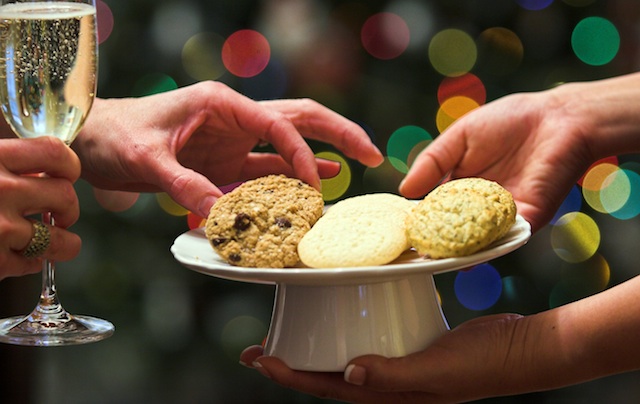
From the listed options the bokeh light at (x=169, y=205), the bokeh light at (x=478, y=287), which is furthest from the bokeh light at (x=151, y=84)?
the bokeh light at (x=478, y=287)

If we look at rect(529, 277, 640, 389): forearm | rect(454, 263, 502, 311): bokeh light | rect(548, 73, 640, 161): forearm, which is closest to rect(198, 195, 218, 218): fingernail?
rect(529, 277, 640, 389): forearm

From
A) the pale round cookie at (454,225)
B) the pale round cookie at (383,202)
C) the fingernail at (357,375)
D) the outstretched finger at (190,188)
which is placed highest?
the pale round cookie at (454,225)

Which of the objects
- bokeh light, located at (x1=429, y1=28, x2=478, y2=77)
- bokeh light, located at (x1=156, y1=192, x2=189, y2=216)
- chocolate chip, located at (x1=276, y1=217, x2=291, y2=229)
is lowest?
bokeh light, located at (x1=156, y1=192, x2=189, y2=216)

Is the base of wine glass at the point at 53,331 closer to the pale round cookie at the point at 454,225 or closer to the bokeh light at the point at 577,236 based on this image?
the pale round cookie at the point at 454,225

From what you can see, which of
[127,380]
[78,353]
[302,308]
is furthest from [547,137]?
[78,353]

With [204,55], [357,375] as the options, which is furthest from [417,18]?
[357,375]

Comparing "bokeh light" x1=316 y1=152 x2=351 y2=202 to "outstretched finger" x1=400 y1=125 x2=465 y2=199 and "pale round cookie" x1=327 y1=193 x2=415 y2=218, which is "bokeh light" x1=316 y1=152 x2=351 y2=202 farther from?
"pale round cookie" x1=327 y1=193 x2=415 y2=218

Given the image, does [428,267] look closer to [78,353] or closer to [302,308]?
[302,308]
